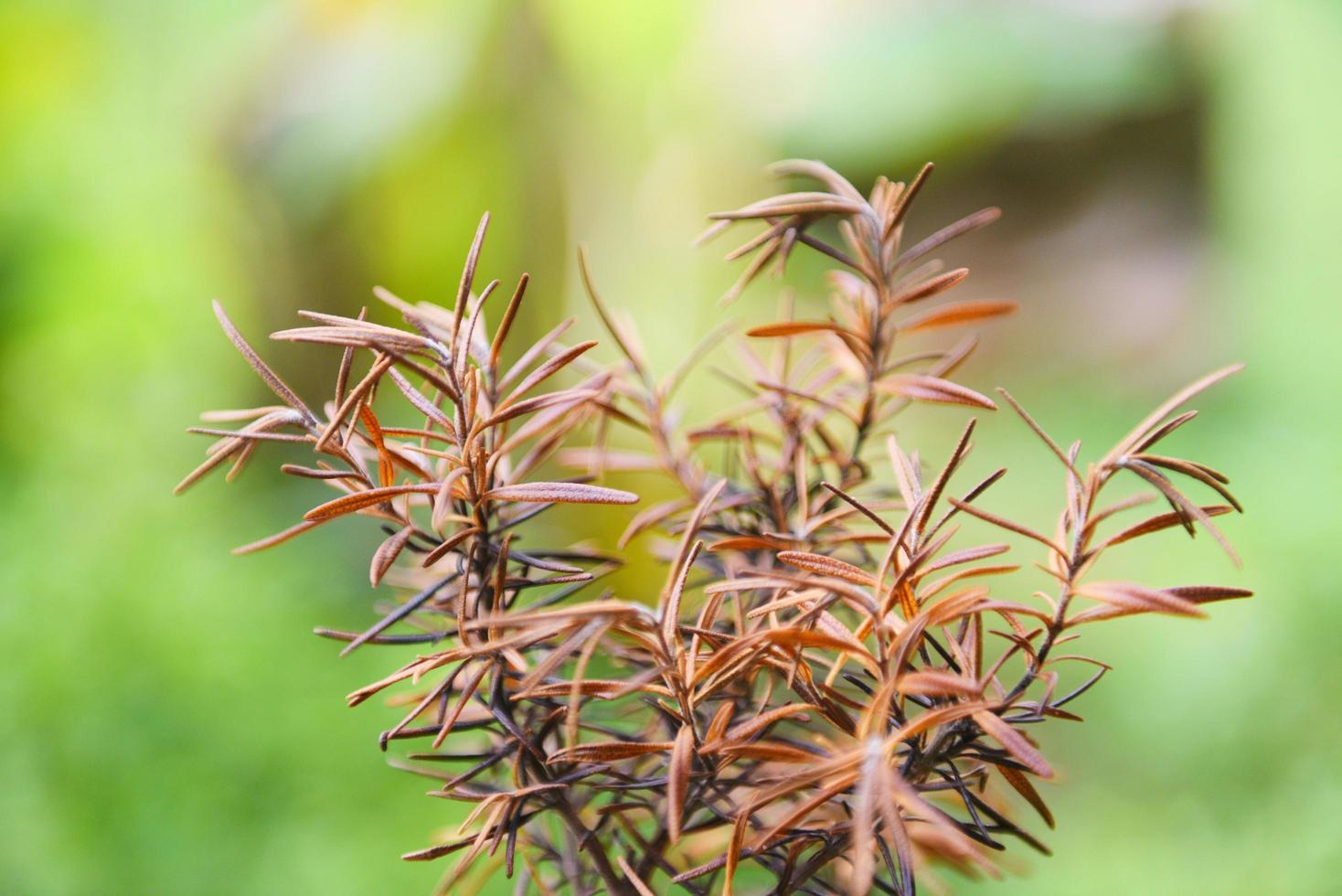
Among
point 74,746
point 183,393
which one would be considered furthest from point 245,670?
point 183,393

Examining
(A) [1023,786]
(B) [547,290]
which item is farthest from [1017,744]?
(B) [547,290]

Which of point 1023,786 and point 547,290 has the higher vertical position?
point 547,290

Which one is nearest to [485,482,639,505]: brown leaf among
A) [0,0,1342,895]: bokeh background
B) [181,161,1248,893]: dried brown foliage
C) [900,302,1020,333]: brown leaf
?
[181,161,1248,893]: dried brown foliage

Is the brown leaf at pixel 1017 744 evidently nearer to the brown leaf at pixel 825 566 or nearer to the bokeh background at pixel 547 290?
the brown leaf at pixel 825 566

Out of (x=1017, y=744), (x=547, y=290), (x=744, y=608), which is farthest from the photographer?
(x=547, y=290)

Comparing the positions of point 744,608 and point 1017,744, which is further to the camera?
point 744,608

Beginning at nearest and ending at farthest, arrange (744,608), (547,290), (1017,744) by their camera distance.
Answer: (1017,744)
(744,608)
(547,290)

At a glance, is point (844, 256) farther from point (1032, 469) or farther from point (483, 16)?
point (1032, 469)

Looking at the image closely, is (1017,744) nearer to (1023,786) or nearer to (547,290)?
(1023,786)
